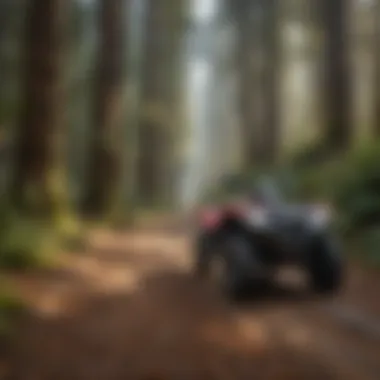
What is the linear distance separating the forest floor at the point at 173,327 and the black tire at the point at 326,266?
0.11 m

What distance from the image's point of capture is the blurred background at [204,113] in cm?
600

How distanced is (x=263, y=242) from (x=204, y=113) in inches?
174

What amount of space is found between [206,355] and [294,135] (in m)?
5.57

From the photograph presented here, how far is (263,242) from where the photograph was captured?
524 cm

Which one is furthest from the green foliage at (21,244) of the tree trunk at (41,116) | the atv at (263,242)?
the atv at (263,242)

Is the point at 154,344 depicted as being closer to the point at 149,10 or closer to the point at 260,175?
the point at 260,175

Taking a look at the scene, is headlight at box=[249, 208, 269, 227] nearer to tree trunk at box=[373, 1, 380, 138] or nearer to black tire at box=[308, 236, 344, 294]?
black tire at box=[308, 236, 344, 294]

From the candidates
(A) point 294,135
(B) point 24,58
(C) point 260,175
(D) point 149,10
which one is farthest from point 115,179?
(D) point 149,10

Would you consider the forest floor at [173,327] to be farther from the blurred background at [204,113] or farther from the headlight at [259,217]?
the headlight at [259,217]

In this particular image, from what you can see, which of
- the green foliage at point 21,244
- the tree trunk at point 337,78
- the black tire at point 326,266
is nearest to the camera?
the black tire at point 326,266

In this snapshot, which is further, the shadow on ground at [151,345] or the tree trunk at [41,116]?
the tree trunk at [41,116]

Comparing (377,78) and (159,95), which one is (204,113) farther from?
(159,95)

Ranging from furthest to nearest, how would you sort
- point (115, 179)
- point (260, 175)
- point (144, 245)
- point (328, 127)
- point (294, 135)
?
1. point (115, 179)
2. point (294, 135)
3. point (328, 127)
4. point (144, 245)
5. point (260, 175)

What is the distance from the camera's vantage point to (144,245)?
22.2ft
